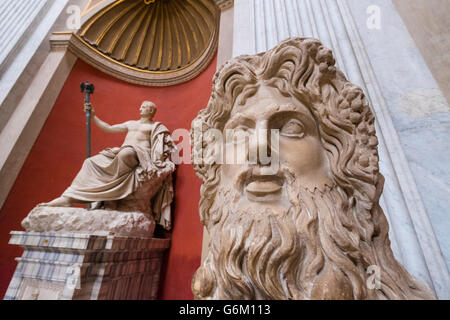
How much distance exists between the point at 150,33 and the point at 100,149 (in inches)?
86.3

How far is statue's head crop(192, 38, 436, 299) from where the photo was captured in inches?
20.6

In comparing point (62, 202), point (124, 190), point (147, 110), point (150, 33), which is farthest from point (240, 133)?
point (150, 33)

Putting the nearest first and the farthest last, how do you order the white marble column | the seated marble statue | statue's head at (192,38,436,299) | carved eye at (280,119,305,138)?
1. statue's head at (192,38,436,299)
2. carved eye at (280,119,305,138)
3. the white marble column
4. the seated marble statue

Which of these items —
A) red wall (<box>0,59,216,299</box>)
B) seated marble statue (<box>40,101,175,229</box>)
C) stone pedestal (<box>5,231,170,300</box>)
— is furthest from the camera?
red wall (<box>0,59,216,299</box>)

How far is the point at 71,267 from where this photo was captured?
1.38m

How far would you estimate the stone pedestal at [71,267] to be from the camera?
1.39 meters

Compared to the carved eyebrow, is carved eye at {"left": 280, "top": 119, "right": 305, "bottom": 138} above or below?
below

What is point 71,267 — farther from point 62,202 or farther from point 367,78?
point 367,78

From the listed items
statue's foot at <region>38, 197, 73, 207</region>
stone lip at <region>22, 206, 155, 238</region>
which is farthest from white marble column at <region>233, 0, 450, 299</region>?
statue's foot at <region>38, 197, 73, 207</region>

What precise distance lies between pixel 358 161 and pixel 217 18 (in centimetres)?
244

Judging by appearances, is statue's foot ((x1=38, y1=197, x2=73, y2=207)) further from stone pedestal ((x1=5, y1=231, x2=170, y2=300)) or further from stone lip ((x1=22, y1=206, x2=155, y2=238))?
stone pedestal ((x1=5, y1=231, x2=170, y2=300))

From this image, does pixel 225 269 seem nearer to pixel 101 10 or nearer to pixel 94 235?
pixel 94 235

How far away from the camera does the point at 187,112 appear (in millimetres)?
2838

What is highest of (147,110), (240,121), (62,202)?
(147,110)
